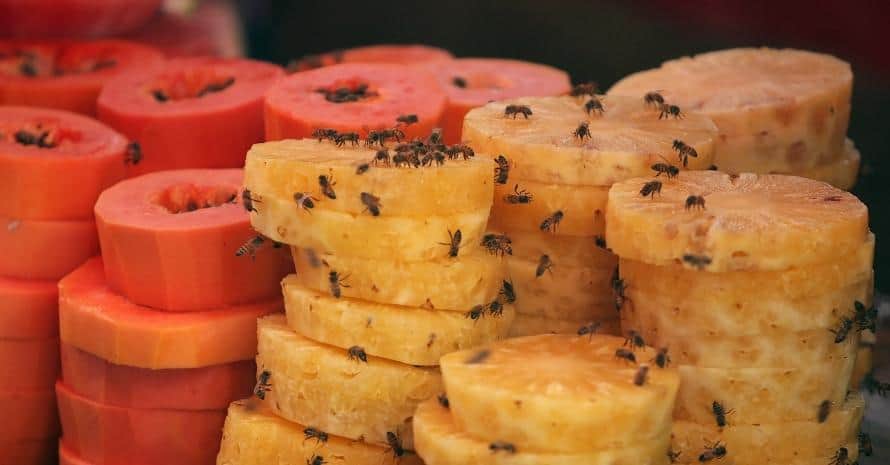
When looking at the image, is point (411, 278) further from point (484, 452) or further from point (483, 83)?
point (483, 83)

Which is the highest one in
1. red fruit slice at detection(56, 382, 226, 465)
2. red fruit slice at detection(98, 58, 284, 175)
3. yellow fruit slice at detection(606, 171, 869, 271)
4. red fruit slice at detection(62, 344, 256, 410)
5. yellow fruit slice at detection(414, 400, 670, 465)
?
yellow fruit slice at detection(606, 171, 869, 271)

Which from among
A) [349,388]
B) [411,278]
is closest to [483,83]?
[411,278]

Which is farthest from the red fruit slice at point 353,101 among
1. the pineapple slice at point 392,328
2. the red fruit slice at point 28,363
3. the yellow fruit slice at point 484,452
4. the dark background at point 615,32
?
the dark background at point 615,32

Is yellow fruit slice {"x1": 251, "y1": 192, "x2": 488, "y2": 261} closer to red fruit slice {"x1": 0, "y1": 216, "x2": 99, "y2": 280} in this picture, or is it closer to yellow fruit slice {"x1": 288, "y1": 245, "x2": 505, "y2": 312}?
yellow fruit slice {"x1": 288, "y1": 245, "x2": 505, "y2": 312}

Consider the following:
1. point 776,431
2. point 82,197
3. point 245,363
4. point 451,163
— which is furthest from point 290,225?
point 776,431

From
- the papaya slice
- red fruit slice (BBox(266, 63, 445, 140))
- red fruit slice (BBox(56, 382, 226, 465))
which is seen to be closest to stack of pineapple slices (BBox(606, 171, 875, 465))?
red fruit slice (BBox(266, 63, 445, 140))

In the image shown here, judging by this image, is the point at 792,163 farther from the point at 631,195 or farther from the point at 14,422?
the point at 14,422
